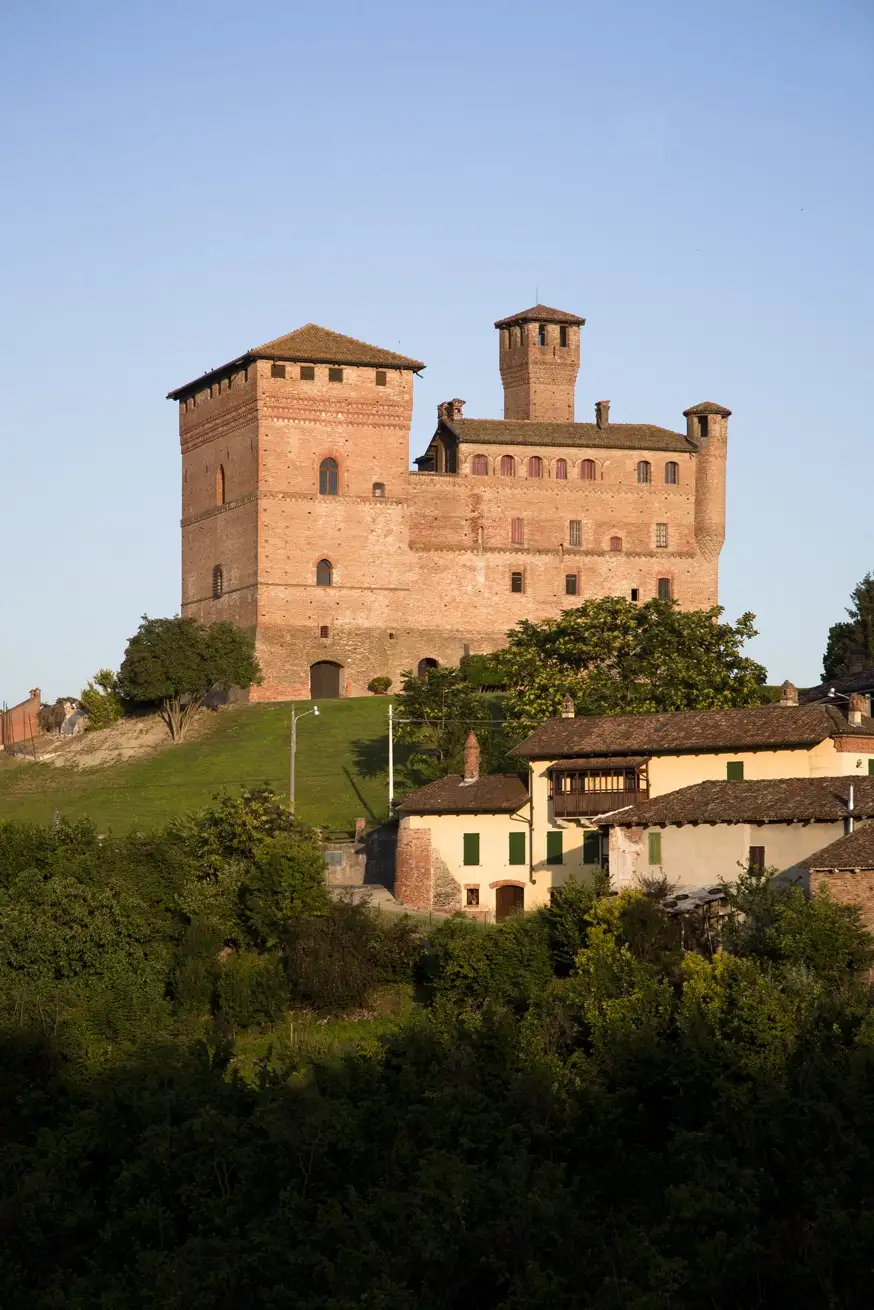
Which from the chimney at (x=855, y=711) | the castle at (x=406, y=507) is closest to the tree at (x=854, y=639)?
the castle at (x=406, y=507)

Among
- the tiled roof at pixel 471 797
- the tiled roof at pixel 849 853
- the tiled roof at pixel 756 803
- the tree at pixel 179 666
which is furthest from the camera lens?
the tree at pixel 179 666

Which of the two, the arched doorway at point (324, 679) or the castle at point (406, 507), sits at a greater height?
the castle at point (406, 507)

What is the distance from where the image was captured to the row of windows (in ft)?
297

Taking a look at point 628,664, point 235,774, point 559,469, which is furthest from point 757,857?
point 559,469

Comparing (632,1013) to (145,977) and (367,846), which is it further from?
(367,846)

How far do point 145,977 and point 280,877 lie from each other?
14.2 feet

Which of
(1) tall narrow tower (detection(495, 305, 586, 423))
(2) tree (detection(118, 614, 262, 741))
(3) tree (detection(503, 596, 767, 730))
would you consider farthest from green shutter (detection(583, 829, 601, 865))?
(1) tall narrow tower (detection(495, 305, 586, 423))

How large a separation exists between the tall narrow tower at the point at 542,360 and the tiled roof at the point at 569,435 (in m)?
1.01

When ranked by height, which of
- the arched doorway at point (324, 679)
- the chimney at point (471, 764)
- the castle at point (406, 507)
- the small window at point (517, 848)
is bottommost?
the small window at point (517, 848)

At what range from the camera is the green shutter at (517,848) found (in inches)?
2160

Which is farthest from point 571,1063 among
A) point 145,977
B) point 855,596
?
point 855,596

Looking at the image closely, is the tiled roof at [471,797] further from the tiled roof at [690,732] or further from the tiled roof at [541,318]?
the tiled roof at [541,318]

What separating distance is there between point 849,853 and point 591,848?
931 centimetres

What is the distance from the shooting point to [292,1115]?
4150cm
